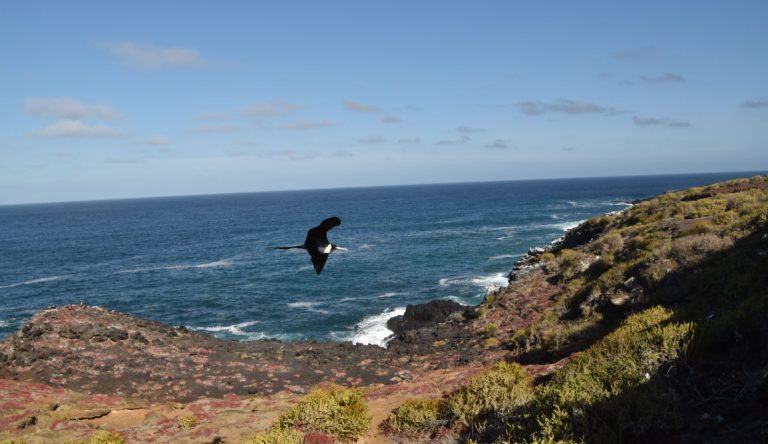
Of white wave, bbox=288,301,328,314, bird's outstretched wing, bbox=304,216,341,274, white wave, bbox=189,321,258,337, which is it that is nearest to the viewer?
bird's outstretched wing, bbox=304,216,341,274

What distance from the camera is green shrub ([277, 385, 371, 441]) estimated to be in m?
9.93

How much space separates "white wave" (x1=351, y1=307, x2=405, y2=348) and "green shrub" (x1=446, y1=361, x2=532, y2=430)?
914 inches

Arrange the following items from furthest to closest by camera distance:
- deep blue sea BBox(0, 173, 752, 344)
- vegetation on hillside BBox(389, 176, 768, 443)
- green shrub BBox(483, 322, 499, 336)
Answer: deep blue sea BBox(0, 173, 752, 344) < green shrub BBox(483, 322, 499, 336) < vegetation on hillside BBox(389, 176, 768, 443)

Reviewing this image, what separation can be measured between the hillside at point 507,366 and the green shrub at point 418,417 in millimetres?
47

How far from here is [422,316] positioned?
37156 millimetres

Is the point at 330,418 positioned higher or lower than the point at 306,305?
higher

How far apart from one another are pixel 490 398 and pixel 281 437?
4701 mm

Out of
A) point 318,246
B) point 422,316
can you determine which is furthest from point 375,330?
point 318,246

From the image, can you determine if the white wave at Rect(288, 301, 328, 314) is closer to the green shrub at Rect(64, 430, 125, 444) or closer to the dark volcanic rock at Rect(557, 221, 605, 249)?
the dark volcanic rock at Rect(557, 221, 605, 249)

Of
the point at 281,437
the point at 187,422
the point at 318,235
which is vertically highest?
the point at 318,235

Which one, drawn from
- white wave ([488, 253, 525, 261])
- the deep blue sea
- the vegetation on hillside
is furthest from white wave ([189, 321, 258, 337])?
white wave ([488, 253, 525, 261])

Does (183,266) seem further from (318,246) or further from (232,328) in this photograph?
(318,246)

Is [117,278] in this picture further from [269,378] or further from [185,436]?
[185,436]

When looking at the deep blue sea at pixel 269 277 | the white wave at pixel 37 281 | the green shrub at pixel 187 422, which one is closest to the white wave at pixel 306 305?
the deep blue sea at pixel 269 277
